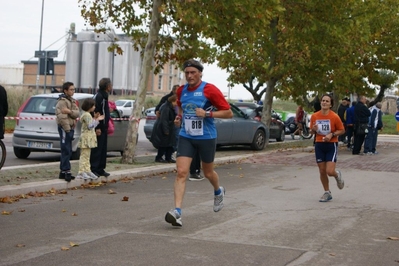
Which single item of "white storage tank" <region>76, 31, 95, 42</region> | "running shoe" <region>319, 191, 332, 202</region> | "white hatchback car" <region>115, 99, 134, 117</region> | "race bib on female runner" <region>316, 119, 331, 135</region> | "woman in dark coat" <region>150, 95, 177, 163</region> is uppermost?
"white storage tank" <region>76, 31, 95, 42</region>

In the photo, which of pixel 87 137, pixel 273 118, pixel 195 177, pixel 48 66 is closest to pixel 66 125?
pixel 87 137

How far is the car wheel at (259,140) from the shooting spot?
25047 mm

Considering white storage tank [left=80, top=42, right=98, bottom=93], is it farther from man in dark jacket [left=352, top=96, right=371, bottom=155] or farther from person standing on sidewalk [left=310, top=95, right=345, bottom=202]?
person standing on sidewalk [left=310, top=95, right=345, bottom=202]

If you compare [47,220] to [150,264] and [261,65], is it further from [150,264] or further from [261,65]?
[261,65]

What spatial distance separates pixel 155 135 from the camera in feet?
60.3

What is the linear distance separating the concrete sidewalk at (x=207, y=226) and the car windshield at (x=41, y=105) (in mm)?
4260

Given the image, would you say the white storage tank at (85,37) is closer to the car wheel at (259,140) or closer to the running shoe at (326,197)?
the car wheel at (259,140)

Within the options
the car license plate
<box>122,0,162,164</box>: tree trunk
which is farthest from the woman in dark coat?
the car license plate

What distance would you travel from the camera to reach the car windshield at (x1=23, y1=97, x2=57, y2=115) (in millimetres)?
18641

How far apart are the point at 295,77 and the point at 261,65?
147 cm

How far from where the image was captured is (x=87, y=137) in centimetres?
1378

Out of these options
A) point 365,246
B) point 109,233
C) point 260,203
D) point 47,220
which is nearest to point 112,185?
point 260,203

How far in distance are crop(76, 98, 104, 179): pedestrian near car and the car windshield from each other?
16.0ft

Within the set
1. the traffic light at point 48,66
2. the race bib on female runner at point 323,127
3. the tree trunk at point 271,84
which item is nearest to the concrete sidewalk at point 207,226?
the race bib on female runner at point 323,127
